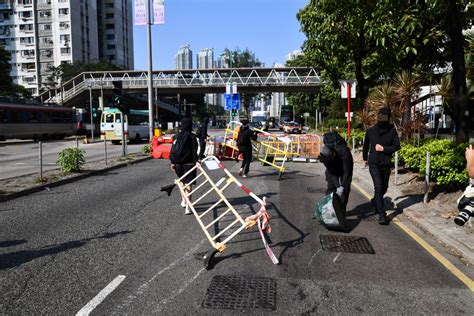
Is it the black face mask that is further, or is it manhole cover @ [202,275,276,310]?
the black face mask

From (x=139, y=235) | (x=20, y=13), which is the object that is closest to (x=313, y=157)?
(x=139, y=235)

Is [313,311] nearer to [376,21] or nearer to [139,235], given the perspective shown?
[139,235]

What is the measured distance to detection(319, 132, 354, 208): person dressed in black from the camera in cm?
699

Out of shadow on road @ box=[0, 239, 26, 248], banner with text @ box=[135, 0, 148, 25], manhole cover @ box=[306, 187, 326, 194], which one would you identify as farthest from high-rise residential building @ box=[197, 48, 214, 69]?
shadow on road @ box=[0, 239, 26, 248]

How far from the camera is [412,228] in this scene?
7.02 m

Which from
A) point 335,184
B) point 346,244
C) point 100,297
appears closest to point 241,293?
point 100,297

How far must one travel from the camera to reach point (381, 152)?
712 centimetres

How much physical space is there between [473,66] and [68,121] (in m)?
36.4

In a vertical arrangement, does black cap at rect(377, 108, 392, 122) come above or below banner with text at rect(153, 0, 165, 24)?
below

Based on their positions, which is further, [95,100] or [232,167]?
[95,100]

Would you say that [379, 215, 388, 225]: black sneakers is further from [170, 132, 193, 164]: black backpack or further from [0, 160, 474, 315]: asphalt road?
[170, 132, 193, 164]: black backpack

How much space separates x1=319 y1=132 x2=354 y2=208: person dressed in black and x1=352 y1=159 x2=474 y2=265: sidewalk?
1.41 m

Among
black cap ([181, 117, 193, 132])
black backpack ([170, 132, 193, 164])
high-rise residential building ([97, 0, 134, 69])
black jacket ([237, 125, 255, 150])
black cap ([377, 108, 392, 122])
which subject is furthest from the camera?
high-rise residential building ([97, 0, 134, 69])

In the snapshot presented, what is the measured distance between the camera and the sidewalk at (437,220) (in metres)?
5.82
